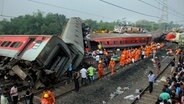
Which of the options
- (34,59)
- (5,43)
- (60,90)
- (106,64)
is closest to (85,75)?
(60,90)

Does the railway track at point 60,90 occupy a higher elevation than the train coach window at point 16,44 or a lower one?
lower

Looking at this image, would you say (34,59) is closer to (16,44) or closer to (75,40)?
(16,44)

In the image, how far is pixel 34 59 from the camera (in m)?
18.2

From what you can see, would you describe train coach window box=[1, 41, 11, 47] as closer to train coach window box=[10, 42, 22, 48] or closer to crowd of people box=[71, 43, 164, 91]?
train coach window box=[10, 42, 22, 48]

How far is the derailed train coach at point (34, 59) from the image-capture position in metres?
18.6

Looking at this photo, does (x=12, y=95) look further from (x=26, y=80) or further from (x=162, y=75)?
(x=162, y=75)

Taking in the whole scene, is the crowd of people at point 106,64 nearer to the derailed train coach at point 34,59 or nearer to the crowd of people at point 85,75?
the crowd of people at point 85,75

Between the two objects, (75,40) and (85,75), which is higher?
(75,40)

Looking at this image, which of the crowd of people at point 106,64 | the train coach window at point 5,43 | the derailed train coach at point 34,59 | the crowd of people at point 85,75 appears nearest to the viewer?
the crowd of people at point 85,75

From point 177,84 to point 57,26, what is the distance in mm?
91182

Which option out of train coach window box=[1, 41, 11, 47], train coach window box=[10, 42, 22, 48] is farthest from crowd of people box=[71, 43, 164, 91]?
train coach window box=[1, 41, 11, 47]

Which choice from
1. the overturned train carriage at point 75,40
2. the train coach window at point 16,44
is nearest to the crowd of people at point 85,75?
the overturned train carriage at point 75,40

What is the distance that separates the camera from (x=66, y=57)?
826 inches

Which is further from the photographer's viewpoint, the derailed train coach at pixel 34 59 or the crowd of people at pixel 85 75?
the derailed train coach at pixel 34 59
